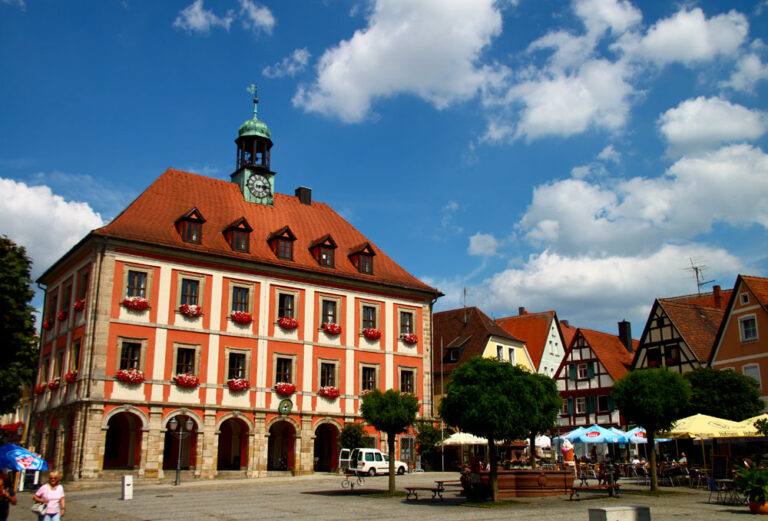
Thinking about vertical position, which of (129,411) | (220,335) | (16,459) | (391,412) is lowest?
(16,459)

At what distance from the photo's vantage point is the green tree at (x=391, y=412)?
26.9m

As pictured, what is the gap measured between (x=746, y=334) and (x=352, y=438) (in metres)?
23.3

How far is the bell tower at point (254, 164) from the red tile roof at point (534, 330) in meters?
29.6

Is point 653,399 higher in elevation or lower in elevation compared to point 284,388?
lower

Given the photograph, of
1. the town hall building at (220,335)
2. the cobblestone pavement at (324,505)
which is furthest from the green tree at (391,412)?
the town hall building at (220,335)

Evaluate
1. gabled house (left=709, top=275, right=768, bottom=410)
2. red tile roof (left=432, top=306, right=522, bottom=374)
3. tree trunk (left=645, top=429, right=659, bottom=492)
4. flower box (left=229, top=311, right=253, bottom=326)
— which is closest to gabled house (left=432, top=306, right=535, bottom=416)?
red tile roof (left=432, top=306, right=522, bottom=374)

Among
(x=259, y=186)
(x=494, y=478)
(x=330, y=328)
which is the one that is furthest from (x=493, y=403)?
(x=259, y=186)

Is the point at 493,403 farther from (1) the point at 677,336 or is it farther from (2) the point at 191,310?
(1) the point at 677,336

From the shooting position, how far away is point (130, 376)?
1391 inches

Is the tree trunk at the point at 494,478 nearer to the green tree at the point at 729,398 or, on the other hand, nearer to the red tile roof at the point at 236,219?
the green tree at the point at 729,398

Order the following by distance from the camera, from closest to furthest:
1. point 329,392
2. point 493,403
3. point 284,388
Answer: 1. point 493,403
2. point 284,388
3. point 329,392

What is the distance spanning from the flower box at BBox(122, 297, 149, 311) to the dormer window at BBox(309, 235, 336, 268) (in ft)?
36.1

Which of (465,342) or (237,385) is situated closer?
(237,385)

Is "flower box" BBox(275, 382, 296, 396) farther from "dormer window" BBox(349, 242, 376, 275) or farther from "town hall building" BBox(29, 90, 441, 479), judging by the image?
"dormer window" BBox(349, 242, 376, 275)
